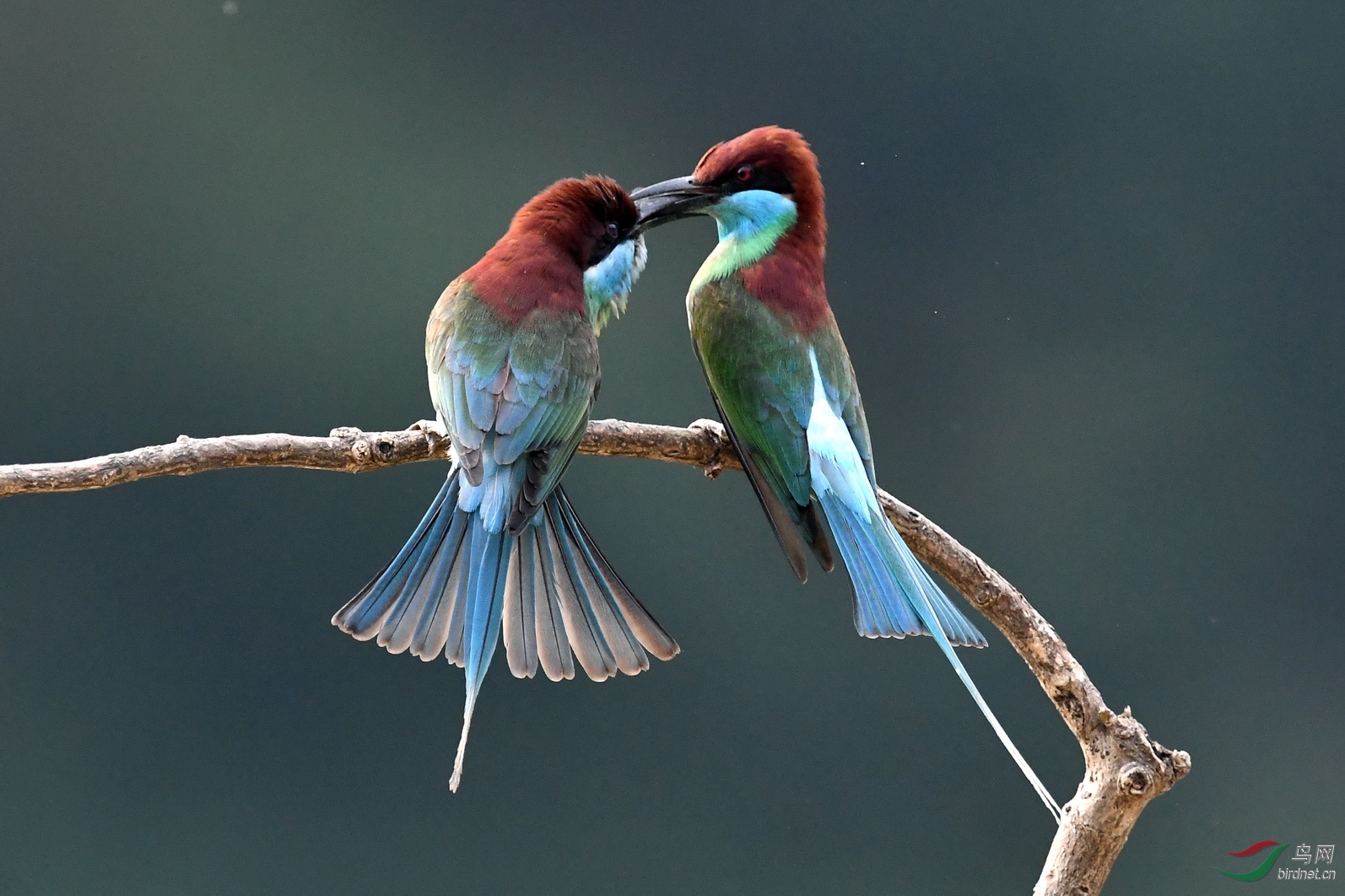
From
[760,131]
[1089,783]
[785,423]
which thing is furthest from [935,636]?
[760,131]

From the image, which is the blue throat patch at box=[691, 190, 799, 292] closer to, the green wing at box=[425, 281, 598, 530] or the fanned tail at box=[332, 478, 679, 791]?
the green wing at box=[425, 281, 598, 530]

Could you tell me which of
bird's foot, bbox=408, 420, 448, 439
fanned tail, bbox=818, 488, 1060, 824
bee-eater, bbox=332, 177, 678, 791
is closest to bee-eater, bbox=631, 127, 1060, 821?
fanned tail, bbox=818, 488, 1060, 824

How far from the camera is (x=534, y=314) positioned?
165 centimetres

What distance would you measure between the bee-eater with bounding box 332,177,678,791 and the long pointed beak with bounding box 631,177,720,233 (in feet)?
0.65

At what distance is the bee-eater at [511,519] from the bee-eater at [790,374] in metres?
0.20

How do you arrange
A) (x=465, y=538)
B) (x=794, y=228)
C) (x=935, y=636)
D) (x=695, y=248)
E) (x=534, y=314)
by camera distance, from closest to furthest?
(x=935, y=636)
(x=465, y=538)
(x=534, y=314)
(x=794, y=228)
(x=695, y=248)

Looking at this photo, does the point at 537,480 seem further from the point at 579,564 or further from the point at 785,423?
the point at 785,423

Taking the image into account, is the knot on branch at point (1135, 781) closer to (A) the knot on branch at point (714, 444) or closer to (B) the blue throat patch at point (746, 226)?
(A) the knot on branch at point (714, 444)

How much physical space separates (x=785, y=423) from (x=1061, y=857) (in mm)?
588

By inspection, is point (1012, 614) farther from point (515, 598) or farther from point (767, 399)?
point (515, 598)

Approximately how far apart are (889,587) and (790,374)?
34cm

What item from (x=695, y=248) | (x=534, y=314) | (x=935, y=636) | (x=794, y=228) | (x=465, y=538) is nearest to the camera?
(x=935, y=636)

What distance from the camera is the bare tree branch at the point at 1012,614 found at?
137 centimetres

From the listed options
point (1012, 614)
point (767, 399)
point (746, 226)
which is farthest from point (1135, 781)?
point (746, 226)
